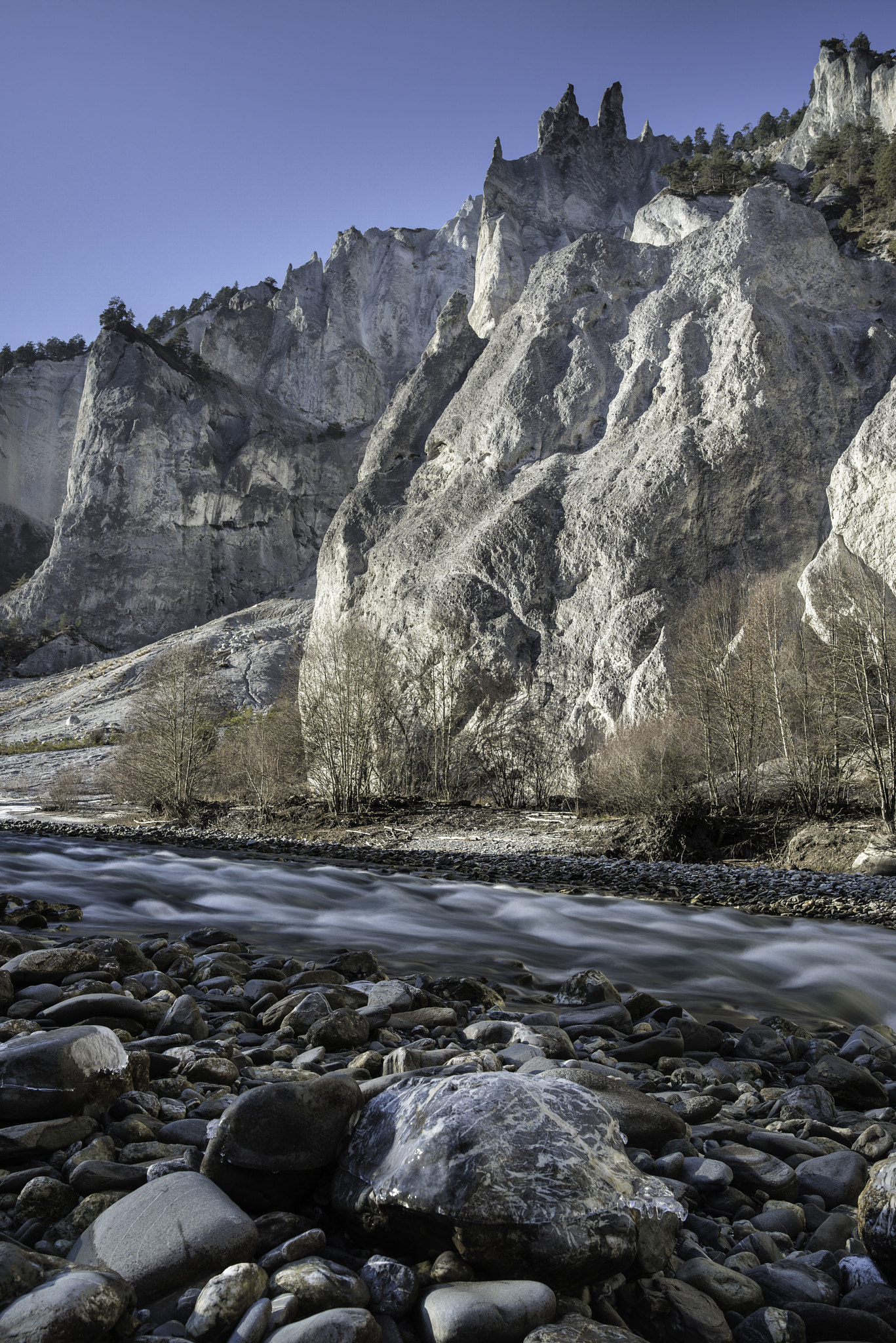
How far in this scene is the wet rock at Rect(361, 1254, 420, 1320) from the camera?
2.34 meters

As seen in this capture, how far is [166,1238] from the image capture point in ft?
7.93

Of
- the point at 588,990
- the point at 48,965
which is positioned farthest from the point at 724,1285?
the point at 48,965

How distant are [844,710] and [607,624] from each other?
825 inches

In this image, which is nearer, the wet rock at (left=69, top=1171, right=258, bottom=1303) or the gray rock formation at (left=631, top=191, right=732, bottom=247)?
the wet rock at (left=69, top=1171, right=258, bottom=1303)

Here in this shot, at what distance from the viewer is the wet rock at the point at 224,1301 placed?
2150 millimetres

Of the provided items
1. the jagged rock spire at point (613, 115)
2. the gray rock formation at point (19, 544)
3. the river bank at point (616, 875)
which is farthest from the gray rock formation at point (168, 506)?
the river bank at point (616, 875)

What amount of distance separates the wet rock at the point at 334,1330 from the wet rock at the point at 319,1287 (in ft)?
0.37

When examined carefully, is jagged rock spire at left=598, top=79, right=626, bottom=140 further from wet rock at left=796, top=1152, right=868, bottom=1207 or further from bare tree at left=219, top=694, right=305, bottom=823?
wet rock at left=796, top=1152, right=868, bottom=1207

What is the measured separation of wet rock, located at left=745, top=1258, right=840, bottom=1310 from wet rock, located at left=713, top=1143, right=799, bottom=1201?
54 cm

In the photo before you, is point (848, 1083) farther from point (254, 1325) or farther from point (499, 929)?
point (499, 929)

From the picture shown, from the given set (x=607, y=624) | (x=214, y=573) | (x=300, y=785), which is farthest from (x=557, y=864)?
(x=214, y=573)

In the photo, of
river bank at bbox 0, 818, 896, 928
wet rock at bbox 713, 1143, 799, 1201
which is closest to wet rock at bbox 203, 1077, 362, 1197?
wet rock at bbox 713, 1143, 799, 1201

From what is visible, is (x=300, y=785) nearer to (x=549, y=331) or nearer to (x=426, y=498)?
(x=426, y=498)

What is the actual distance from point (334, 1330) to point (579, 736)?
126 feet
